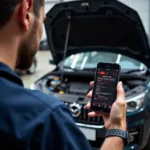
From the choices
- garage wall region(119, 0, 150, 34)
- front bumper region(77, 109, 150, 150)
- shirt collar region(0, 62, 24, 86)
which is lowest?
garage wall region(119, 0, 150, 34)

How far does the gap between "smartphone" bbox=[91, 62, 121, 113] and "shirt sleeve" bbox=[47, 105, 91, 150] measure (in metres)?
0.67

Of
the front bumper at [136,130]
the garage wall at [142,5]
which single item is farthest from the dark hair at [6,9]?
the garage wall at [142,5]

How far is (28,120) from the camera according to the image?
0.69 m

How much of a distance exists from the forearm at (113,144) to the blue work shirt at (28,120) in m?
0.30

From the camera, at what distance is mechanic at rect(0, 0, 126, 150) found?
0.68 metres

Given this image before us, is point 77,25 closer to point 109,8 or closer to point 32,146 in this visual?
point 109,8

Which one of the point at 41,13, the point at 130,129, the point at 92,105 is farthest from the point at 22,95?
the point at 130,129

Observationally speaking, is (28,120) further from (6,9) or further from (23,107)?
(6,9)

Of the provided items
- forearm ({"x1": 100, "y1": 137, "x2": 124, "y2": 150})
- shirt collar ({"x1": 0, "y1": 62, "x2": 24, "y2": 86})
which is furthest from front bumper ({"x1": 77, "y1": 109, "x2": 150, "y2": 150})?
shirt collar ({"x1": 0, "y1": 62, "x2": 24, "y2": 86})

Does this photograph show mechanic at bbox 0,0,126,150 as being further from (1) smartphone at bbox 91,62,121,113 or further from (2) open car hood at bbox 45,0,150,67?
(2) open car hood at bbox 45,0,150,67

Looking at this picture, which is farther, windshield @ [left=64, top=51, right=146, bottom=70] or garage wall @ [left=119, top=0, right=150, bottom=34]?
garage wall @ [left=119, top=0, right=150, bottom=34]

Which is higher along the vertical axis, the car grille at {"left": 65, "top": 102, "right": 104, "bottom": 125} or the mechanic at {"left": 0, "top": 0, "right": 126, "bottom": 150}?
the mechanic at {"left": 0, "top": 0, "right": 126, "bottom": 150}

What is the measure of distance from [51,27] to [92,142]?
1479 mm

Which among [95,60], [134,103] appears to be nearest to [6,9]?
[134,103]
